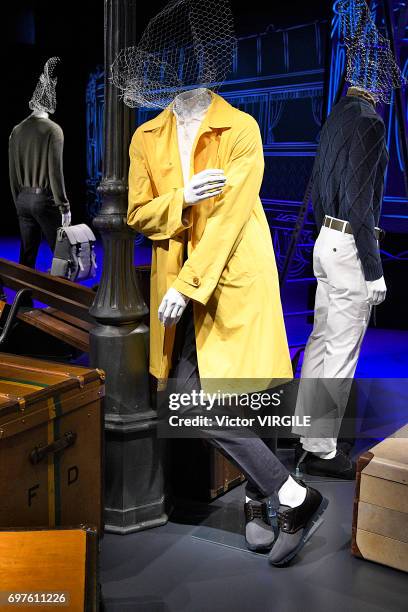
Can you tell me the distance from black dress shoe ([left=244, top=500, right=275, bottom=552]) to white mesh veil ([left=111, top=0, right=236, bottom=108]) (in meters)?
1.51

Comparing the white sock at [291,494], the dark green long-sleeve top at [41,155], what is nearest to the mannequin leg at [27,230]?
the dark green long-sleeve top at [41,155]

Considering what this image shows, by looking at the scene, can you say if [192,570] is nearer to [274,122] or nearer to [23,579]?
[23,579]

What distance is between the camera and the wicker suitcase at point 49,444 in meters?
2.21

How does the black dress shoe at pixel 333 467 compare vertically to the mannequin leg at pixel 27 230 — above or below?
below

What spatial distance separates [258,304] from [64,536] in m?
0.99

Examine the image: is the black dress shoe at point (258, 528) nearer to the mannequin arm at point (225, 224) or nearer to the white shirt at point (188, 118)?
the mannequin arm at point (225, 224)

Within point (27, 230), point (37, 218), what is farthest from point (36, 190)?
point (27, 230)

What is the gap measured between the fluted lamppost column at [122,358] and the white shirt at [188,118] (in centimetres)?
29

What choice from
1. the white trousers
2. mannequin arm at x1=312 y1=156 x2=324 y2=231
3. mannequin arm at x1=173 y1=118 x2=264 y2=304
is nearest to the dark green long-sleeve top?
mannequin arm at x1=312 y1=156 x2=324 y2=231

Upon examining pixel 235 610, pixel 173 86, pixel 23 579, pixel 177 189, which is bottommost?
pixel 235 610

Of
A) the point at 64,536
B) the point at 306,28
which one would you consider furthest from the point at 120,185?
the point at 306,28

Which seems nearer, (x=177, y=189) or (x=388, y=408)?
(x=177, y=189)

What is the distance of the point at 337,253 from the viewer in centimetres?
321

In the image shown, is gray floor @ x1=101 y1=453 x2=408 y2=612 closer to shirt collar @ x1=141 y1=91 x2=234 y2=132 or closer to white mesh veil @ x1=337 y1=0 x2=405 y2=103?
shirt collar @ x1=141 y1=91 x2=234 y2=132
